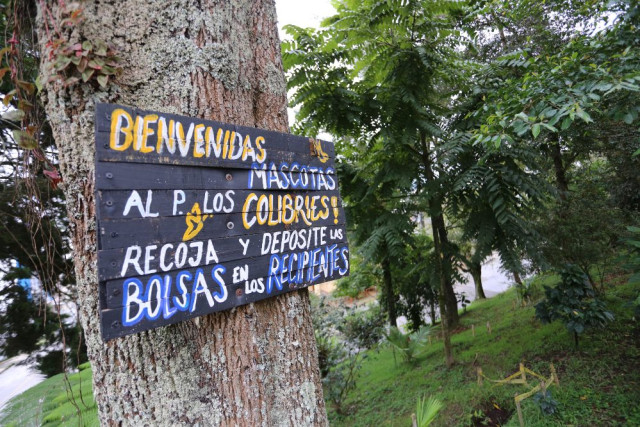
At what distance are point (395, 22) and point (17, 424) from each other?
293 inches

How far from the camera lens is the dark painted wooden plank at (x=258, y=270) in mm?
1060

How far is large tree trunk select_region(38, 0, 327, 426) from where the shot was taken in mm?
1229

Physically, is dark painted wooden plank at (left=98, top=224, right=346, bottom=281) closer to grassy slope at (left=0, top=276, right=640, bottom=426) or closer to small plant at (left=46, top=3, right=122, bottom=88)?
small plant at (left=46, top=3, right=122, bottom=88)

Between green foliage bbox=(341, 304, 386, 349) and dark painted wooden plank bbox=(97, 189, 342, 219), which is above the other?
dark painted wooden plank bbox=(97, 189, 342, 219)

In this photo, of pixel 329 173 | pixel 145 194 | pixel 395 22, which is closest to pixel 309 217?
pixel 329 173

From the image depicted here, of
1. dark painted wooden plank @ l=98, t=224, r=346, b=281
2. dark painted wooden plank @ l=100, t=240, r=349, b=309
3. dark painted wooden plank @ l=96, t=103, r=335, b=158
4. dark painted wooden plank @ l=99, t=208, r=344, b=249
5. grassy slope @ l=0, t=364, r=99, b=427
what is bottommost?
grassy slope @ l=0, t=364, r=99, b=427

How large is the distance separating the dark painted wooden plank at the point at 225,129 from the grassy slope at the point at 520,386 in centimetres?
414

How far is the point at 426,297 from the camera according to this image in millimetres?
11188

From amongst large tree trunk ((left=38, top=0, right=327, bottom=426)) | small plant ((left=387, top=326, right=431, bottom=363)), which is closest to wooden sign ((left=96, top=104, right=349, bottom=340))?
large tree trunk ((left=38, top=0, right=327, bottom=426))

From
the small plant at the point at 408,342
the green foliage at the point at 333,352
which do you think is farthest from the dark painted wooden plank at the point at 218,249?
the small plant at the point at 408,342

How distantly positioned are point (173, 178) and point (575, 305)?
5702 millimetres

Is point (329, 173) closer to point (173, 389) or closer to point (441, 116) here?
point (173, 389)

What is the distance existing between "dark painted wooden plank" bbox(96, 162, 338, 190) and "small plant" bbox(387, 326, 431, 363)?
6.45 metres

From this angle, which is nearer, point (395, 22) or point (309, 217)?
point (309, 217)
